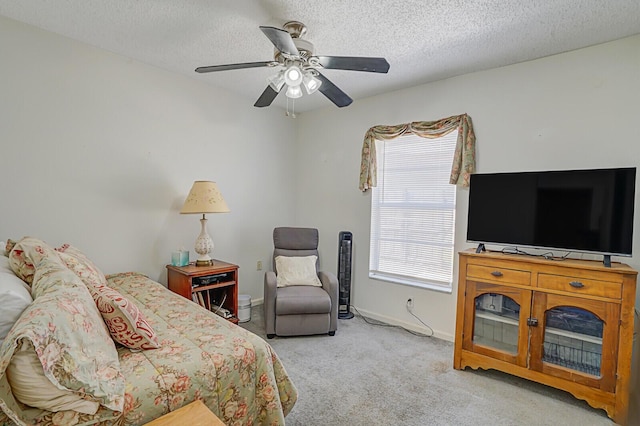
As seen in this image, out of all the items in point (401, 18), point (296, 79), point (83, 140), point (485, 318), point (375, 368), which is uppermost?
point (401, 18)

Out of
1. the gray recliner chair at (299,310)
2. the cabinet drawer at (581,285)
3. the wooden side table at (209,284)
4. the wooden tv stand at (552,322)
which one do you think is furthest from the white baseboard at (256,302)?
the cabinet drawer at (581,285)

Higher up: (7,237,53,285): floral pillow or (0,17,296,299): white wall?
(0,17,296,299): white wall

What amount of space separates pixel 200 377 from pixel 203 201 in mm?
1889

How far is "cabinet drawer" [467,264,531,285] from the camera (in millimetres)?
2340

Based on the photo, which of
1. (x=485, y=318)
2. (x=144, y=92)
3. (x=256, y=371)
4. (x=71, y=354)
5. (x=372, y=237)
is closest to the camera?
(x=71, y=354)

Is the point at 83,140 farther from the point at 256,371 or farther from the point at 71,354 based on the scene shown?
the point at 256,371

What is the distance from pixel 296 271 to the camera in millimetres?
3518

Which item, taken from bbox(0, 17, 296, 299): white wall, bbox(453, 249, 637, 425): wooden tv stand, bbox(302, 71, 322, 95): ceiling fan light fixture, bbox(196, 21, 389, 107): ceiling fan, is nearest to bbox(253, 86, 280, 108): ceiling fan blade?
bbox(196, 21, 389, 107): ceiling fan

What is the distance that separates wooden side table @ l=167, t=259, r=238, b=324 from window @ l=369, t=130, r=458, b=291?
1.60 m

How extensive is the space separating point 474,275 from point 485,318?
0.35 meters

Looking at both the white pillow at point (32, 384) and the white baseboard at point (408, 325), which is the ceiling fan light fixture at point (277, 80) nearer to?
the white pillow at point (32, 384)

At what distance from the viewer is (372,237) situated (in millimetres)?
3768

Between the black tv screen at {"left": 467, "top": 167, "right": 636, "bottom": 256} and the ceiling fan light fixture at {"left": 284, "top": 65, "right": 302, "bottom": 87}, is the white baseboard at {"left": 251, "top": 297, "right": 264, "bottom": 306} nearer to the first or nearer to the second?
the black tv screen at {"left": 467, "top": 167, "right": 636, "bottom": 256}

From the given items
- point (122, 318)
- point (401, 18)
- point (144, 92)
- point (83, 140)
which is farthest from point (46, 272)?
→ point (401, 18)
